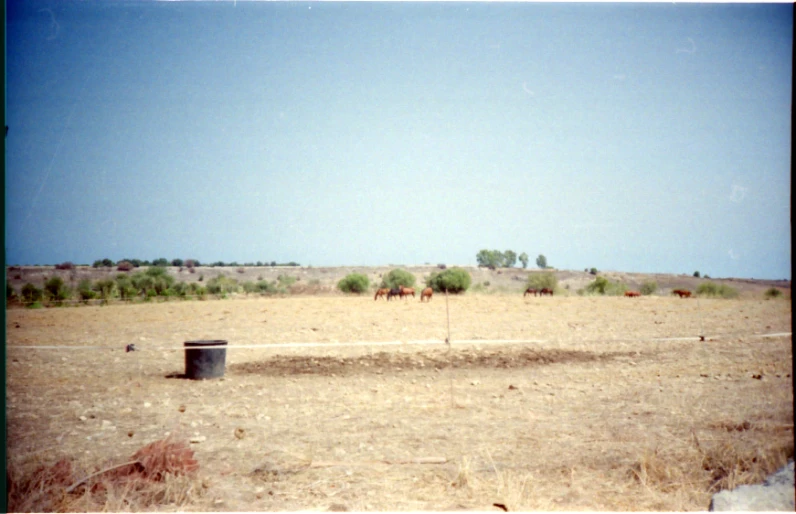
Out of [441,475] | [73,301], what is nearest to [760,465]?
[441,475]

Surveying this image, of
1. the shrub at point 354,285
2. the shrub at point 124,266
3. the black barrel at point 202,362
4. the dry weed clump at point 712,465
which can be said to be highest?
the shrub at point 124,266

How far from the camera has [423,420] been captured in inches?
255

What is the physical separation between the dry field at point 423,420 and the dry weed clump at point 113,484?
4 centimetres

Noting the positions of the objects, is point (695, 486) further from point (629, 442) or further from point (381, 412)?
point (381, 412)

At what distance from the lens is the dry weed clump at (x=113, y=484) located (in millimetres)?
4293

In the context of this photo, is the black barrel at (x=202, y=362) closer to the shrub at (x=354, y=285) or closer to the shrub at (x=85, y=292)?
the shrub at (x=85, y=292)

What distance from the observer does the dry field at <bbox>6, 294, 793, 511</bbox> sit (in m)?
4.61

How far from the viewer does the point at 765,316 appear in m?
16.5

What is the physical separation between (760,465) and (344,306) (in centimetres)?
1899

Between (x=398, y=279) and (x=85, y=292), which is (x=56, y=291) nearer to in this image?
(x=85, y=292)

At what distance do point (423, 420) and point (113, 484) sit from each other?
11.0ft

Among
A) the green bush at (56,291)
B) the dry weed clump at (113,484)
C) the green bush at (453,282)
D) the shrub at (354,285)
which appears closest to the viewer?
the dry weed clump at (113,484)

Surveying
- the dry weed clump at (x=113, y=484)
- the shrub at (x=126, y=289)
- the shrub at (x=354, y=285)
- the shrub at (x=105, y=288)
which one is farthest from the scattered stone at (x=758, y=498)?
the shrub at (x=354, y=285)

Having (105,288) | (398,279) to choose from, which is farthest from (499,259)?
(105,288)
